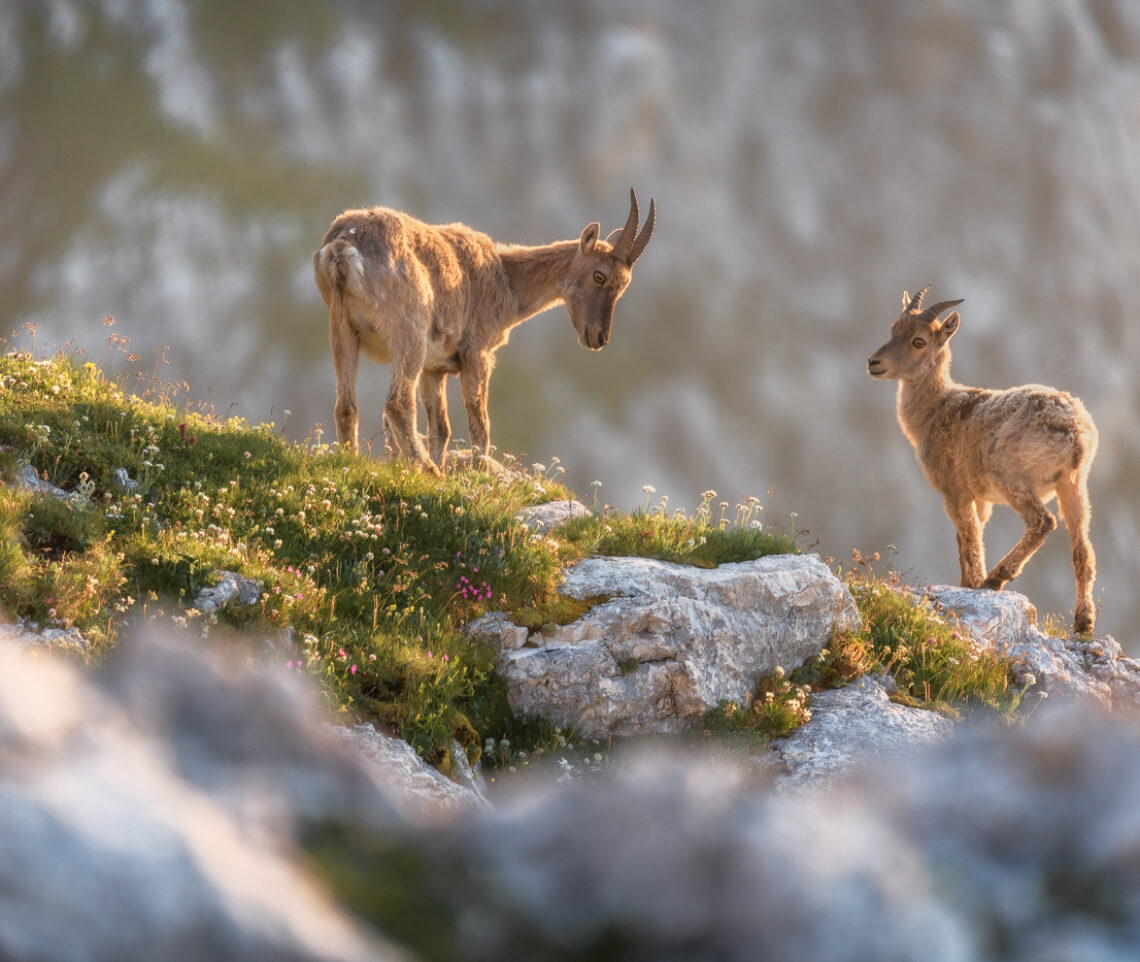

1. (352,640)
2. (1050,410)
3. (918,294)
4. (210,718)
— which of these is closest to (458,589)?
(352,640)

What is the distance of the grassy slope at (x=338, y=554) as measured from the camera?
290 inches

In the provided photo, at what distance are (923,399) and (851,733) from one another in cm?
938

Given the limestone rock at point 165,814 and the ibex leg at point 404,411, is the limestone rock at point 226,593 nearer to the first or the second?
the ibex leg at point 404,411

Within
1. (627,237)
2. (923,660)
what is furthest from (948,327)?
(923,660)

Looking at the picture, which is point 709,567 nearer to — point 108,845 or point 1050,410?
point 1050,410

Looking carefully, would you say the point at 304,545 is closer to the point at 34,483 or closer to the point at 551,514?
the point at 34,483

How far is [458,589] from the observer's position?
917cm

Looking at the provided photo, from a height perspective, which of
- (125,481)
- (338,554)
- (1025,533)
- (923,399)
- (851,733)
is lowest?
(851,733)

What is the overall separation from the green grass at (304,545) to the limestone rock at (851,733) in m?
2.02

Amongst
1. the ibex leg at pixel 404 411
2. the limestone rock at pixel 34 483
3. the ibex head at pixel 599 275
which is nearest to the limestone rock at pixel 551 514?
the ibex leg at pixel 404 411

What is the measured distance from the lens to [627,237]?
53.6 feet

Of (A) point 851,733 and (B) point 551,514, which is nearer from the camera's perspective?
(A) point 851,733

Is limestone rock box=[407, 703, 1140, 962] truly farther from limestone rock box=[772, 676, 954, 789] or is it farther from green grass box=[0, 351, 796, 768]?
limestone rock box=[772, 676, 954, 789]

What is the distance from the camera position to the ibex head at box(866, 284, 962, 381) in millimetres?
17156
